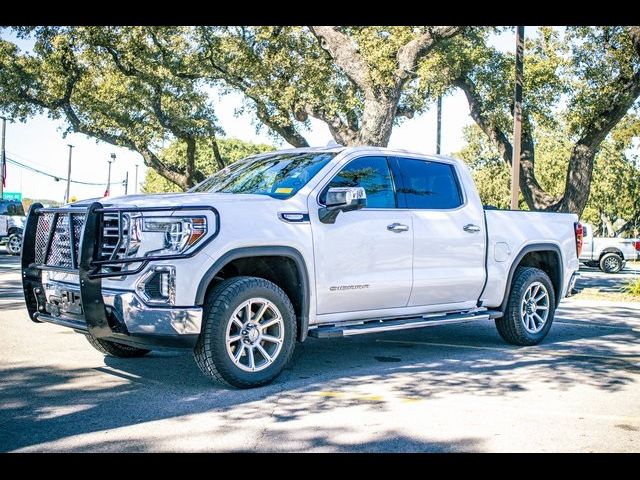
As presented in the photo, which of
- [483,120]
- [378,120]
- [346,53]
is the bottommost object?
[378,120]

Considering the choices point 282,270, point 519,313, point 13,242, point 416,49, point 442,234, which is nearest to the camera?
point 282,270

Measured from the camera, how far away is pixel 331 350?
26.4 feet

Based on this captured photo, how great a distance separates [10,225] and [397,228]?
68.1ft

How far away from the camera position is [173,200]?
19.6 feet

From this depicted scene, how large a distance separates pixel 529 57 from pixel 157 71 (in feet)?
37.8

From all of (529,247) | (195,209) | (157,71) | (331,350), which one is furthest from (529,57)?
(195,209)

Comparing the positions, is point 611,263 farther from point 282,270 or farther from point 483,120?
point 282,270

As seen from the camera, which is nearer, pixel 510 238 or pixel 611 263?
pixel 510 238

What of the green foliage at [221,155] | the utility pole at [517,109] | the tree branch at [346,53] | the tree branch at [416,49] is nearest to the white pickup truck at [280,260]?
the utility pole at [517,109]

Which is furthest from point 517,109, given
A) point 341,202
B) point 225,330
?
point 225,330

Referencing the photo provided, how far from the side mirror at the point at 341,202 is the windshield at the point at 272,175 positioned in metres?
0.32

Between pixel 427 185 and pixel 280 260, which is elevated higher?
pixel 427 185

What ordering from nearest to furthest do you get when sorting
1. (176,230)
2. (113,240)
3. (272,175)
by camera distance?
(176,230) → (113,240) → (272,175)
